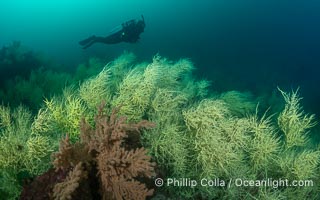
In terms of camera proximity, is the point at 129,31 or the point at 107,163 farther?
the point at 129,31

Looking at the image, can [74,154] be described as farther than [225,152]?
No

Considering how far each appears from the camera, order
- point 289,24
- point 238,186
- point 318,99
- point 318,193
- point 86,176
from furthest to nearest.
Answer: point 289,24 → point 318,99 → point 318,193 → point 238,186 → point 86,176

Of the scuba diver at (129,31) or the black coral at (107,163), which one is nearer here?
the black coral at (107,163)

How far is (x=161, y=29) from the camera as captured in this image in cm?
3947

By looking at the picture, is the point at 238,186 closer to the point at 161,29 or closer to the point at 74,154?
the point at 74,154

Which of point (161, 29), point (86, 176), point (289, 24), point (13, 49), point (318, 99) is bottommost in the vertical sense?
point (86, 176)

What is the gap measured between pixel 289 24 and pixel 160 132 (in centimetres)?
5361

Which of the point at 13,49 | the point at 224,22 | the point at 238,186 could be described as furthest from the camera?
the point at 224,22

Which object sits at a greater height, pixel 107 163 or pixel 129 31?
pixel 129 31

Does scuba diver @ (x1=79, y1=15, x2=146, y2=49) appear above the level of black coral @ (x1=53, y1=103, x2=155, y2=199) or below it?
above

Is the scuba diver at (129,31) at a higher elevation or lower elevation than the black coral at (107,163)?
higher

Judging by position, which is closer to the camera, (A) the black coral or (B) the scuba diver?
(A) the black coral

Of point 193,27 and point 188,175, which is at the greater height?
point 193,27

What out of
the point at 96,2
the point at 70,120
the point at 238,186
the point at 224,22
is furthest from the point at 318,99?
the point at 96,2
